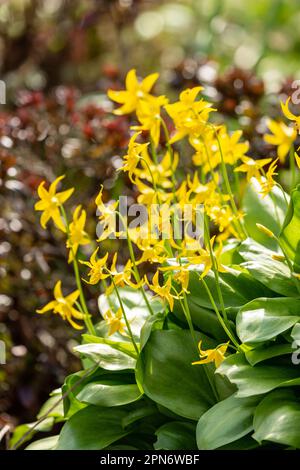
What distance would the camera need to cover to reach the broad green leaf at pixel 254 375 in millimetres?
1716

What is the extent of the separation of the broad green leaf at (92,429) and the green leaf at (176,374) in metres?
0.16

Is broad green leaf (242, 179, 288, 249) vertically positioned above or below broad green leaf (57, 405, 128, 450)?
above

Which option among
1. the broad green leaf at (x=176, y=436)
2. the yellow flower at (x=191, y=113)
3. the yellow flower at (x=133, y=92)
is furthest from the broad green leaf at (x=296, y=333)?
the yellow flower at (x=133, y=92)

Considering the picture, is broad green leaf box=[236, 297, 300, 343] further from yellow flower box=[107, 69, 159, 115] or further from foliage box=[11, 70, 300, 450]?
yellow flower box=[107, 69, 159, 115]

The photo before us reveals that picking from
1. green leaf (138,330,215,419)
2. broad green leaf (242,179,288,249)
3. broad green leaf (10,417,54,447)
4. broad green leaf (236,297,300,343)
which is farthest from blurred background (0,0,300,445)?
broad green leaf (236,297,300,343)

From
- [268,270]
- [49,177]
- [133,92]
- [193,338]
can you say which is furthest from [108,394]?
[49,177]

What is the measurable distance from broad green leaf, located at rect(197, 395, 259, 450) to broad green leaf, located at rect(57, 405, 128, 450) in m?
0.28

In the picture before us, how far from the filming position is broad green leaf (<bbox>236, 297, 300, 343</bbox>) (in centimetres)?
175

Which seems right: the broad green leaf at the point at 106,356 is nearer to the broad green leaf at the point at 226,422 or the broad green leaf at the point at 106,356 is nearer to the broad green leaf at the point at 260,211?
the broad green leaf at the point at 226,422

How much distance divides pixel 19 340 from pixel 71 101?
0.88 metres

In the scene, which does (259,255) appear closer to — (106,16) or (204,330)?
(204,330)

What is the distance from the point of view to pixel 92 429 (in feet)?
6.42

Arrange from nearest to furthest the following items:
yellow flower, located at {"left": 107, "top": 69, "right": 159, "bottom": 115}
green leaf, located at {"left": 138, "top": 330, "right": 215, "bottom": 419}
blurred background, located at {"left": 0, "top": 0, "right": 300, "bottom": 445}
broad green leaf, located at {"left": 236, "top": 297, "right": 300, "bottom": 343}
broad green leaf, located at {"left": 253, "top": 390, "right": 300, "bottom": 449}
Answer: broad green leaf, located at {"left": 253, "top": 390, "right": 300, "bottom": 449} → broad green leaf, located at {"left": 236, "top": 297, "right": 300, "bottom": 343} → green leaf, located at {"left": 138, "top": 330, "right": 215, "bottom": 419} → yellow flower, located at {"left": 107, "top": 69, "right": 159, "bottom": 115} → blurred background, located at {"left": 0, "top": 0, "right": 300, "bottom": 445}

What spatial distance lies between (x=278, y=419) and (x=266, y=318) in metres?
0.22
